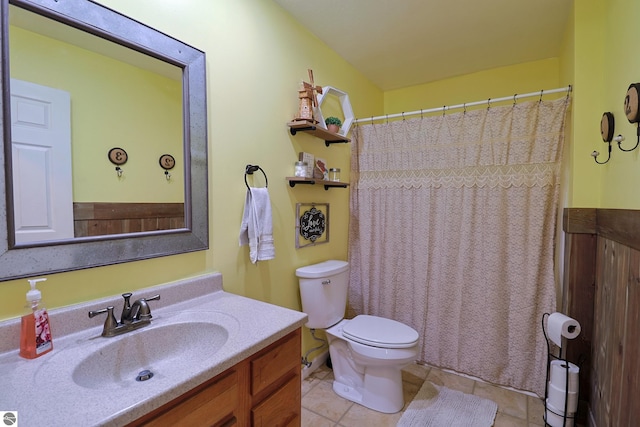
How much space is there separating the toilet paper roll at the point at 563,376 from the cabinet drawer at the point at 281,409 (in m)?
1.41

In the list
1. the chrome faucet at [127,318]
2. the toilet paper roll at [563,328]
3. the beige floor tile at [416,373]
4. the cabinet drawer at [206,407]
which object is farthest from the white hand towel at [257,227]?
the toilet paper roll at [563,328]

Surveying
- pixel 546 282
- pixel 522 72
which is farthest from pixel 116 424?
pixel 522 72

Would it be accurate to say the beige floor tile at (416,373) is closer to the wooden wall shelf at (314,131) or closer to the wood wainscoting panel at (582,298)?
the wood wainscoting panel at (582,298)

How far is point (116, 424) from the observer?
0.61m

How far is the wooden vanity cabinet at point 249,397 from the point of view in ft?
2.48

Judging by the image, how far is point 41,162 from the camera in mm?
912

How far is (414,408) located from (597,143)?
179 centimetres

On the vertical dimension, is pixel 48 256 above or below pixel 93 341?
above

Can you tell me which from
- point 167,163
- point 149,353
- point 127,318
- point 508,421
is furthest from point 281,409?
point 508,421

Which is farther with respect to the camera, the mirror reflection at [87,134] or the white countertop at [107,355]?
the mirror reflection at [87,134]

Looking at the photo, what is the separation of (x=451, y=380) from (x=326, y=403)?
0.92 metres

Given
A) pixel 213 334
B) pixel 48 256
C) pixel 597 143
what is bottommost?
pixel 213 334

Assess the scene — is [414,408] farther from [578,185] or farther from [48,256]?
[48,256]

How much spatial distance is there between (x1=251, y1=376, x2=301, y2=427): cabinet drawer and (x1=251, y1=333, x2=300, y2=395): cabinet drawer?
0.06 m
